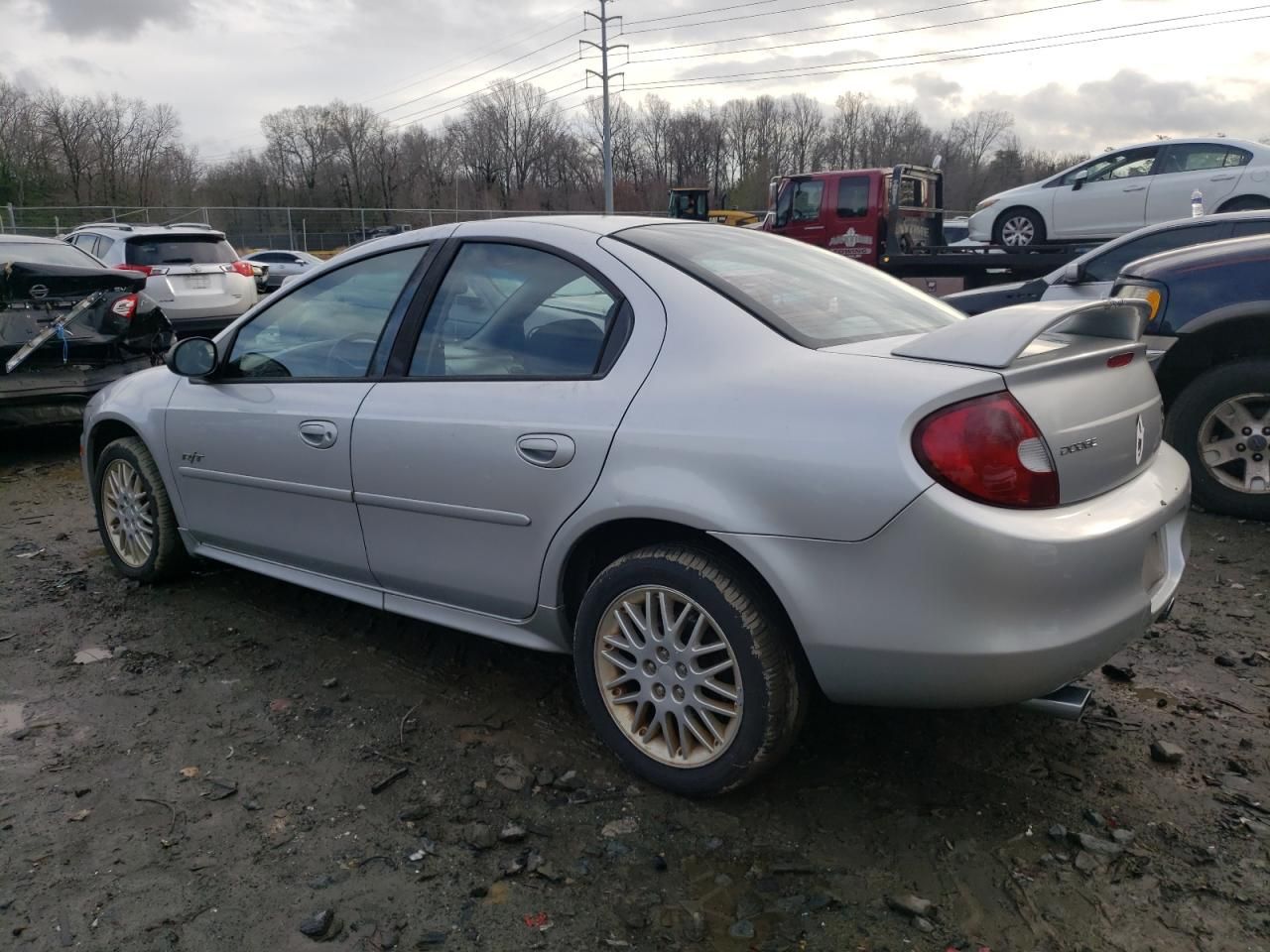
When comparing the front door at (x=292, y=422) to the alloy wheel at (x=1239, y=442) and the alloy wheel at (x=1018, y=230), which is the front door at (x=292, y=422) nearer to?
the alloy wheel at (x=1239, y=442)

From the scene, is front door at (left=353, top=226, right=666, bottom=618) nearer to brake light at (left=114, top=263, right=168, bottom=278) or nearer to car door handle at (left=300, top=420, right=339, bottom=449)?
car door handle at (left=300, top=420, right=339, bottom=449)

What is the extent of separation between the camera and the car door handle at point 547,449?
9.03 feet

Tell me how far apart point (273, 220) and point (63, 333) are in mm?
32893

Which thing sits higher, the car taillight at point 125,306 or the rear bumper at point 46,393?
the car taillight at point 125,306

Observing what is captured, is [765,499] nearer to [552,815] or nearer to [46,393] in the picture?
[552,815]

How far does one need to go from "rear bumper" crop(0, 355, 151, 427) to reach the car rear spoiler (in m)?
6.56

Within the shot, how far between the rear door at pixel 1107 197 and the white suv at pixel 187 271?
37.0 ft

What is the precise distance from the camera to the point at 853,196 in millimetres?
15922

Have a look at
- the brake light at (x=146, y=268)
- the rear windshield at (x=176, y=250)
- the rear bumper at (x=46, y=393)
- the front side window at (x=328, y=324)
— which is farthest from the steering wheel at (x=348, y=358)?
the rear windshield at (x=176, y=250)

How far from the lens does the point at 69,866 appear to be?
2521mm

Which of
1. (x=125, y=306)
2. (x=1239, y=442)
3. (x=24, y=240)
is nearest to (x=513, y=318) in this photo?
(x=1239, y=442)

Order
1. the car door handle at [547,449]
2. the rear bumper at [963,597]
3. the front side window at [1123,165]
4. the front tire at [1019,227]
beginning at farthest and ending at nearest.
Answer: the front tire at [1019,227] < the front side window at [1123,165] < the car door handle at [547,449] < the rear bumper at [963,597]

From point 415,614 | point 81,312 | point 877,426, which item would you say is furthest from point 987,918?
point 81,312

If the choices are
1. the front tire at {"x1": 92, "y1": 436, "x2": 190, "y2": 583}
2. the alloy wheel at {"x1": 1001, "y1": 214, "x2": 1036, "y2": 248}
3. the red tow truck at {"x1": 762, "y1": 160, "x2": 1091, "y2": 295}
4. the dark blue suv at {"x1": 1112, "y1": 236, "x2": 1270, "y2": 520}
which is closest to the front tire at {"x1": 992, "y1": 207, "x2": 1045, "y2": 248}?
the alloy wheel at {"x1": 1001, "y1": 214, "x2": 1036, "y2": 248}
